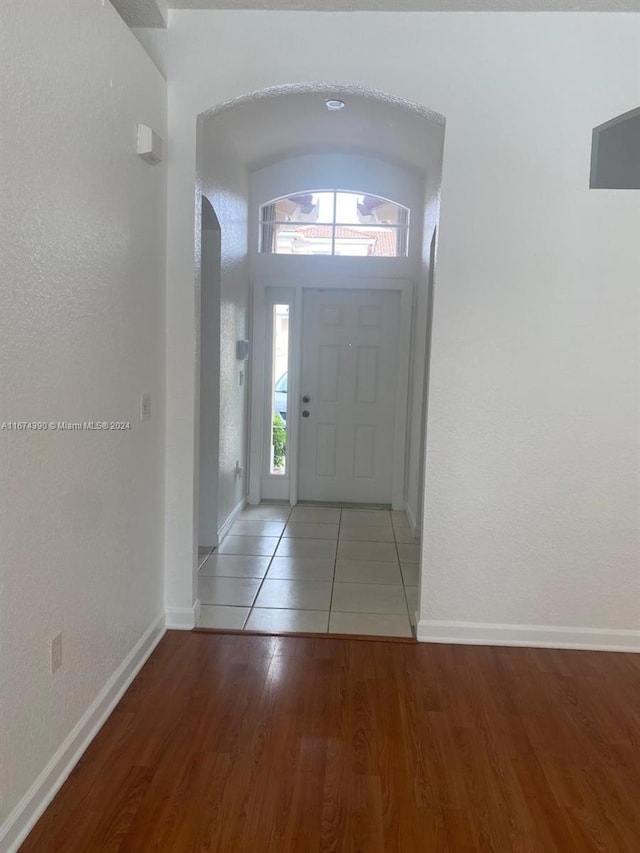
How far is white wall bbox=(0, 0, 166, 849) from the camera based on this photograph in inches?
63.4

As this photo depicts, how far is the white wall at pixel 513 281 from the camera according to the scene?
2707mm

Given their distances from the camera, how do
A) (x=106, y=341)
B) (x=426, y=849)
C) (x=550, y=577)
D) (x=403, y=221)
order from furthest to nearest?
(x=403, y=221) → (x=550, y=577) → (x=106, y=341) → (x=426, y=849)

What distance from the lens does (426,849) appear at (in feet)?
5.62

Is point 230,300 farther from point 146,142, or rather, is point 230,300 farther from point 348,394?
point 146,142

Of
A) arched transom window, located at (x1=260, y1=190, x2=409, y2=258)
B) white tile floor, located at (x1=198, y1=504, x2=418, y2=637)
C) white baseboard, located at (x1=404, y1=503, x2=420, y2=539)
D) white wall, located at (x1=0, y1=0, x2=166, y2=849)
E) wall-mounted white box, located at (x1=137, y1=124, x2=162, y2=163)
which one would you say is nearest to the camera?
white wall, located at (x1=0, y1=0, x2=166, y2=849)

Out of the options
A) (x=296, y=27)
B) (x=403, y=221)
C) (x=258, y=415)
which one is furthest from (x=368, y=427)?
(x=296, y=27)

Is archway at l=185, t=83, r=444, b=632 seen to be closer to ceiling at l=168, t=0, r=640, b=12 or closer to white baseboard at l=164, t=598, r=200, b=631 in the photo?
ceiling at l=168, t=0, r=640, b=12

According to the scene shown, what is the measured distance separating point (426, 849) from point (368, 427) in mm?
4049

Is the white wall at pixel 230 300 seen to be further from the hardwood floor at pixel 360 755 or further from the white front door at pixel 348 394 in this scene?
the hardwood floor at pixel 360 755

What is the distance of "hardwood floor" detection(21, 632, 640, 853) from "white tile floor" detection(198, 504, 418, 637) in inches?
10.3

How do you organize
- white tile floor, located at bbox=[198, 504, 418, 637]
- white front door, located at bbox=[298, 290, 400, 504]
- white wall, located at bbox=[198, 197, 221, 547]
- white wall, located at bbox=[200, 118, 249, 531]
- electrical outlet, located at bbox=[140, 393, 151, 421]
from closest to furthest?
electrical outlet, located at bbox=[140, 393, 151, 421] < white tile floor, located at bbox=[198, 504, 418, 637] < white wall, located at bbox=[200, 118, 249, 531] < white wall, located at bbox=[198, 197, 221, 547] < white front door, located at bbox=[298, 290, 400, 504]

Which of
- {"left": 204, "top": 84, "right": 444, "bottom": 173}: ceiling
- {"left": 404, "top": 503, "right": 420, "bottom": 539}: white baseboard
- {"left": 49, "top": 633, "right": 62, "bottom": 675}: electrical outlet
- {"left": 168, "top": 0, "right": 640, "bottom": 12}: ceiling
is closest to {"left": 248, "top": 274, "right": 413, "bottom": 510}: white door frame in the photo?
{"left": 404, "top": 503, "right": 420, "bottom": 539}: white baseboard

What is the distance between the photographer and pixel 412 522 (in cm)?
497

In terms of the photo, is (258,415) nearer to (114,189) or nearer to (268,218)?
(268,218)
